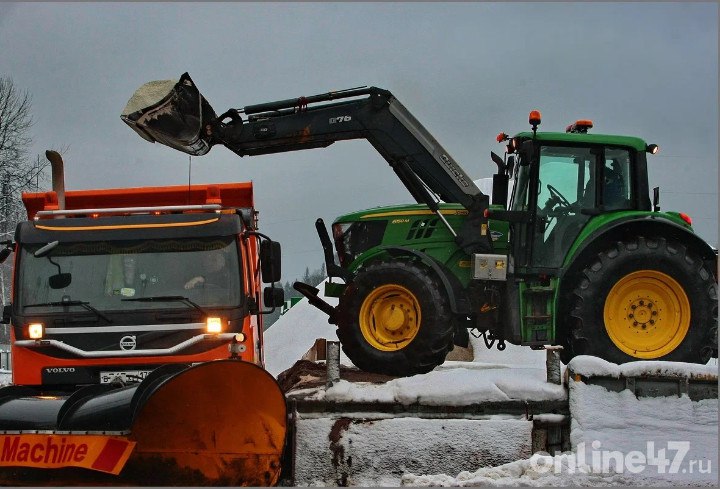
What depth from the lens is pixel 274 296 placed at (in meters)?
9.22

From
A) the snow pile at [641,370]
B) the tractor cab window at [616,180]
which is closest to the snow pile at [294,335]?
the tractor cab window at [616,180]

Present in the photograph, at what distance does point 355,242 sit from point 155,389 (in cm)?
467

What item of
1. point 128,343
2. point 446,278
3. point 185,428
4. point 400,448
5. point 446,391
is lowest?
point 400,448

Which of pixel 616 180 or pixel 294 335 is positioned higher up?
pixel 616 180

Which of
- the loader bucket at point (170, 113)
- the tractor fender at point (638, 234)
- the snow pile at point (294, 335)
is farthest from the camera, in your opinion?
the snow pile at point (294, 335)

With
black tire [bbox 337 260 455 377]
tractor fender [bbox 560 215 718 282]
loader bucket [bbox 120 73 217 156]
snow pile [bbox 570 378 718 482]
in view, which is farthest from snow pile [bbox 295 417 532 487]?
loader bucket [bbox 120 73 217 156]

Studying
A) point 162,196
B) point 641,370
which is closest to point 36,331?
point 162,196

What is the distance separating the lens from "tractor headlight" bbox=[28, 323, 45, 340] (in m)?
8.41

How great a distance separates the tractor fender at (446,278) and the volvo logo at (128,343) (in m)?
2.91

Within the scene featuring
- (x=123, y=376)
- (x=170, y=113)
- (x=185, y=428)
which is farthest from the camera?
(x=170, y=113)

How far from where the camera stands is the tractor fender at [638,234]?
31.0 ft

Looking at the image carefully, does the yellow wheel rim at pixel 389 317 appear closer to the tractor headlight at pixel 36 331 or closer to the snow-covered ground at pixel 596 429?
the snow-covered ground at pixel 596 429

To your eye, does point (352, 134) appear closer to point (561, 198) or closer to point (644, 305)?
point (561, 198)

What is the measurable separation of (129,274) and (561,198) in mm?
4420
